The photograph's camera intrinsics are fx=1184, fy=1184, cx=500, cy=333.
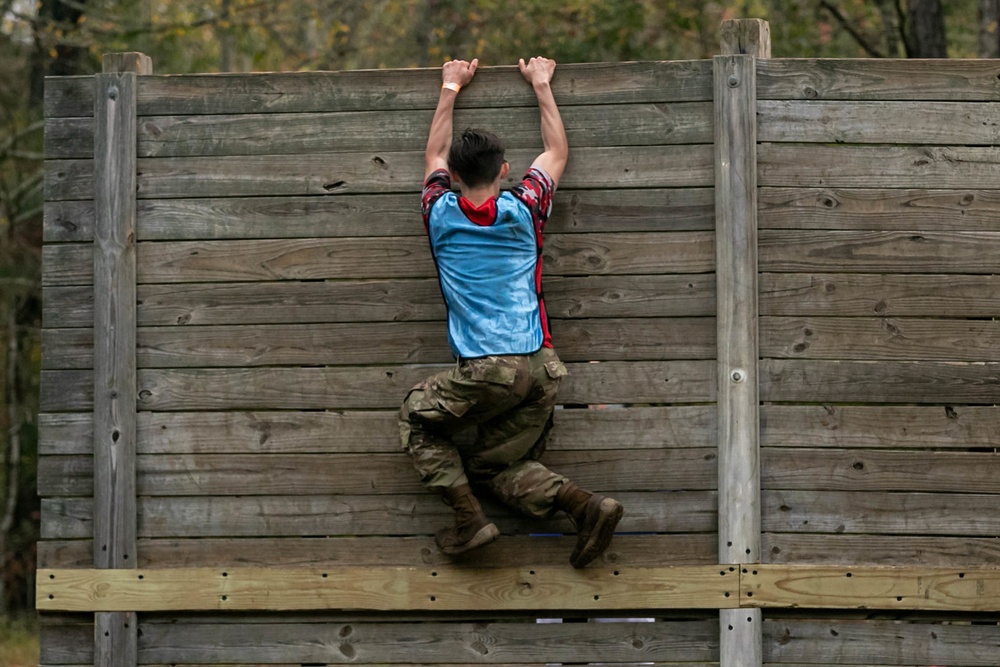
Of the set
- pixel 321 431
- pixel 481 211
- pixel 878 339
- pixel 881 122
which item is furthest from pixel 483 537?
pixel 881 122

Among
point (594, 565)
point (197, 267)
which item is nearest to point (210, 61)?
point (197, 267)

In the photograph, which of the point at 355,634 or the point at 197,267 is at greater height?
the point at 197,267

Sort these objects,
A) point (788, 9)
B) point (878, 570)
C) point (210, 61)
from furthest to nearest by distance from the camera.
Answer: point (210, 61), point (788, 9), point (878, 570)

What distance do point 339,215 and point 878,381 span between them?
7.80 feet

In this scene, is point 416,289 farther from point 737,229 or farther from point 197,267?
point 737,229

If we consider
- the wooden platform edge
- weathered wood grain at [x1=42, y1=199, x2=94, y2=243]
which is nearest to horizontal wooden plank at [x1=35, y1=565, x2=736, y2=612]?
the wooden platform edge

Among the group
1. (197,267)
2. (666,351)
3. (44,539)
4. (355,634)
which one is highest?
(197,267)

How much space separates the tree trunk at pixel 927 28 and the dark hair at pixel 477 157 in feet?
22.5

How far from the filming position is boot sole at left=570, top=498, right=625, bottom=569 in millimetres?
4613

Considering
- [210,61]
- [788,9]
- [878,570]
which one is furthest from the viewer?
[210,61]

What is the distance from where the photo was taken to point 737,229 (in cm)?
494

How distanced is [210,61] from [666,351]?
39.8 ft

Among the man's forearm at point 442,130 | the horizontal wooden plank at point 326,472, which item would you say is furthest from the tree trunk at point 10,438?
the man's forearm at point 442,130

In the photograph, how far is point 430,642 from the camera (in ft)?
16.4
